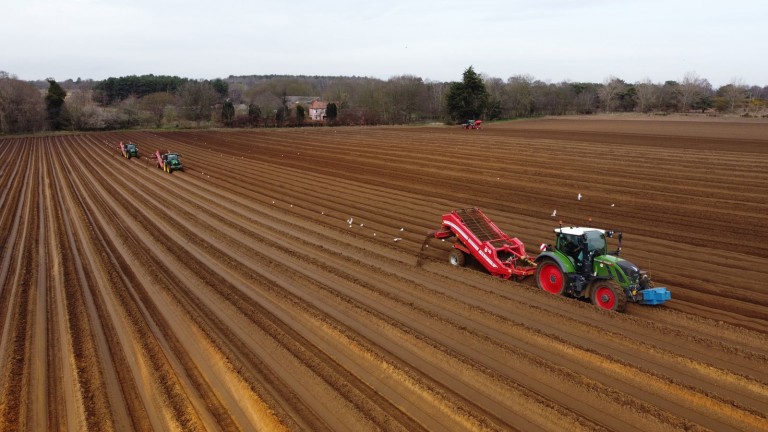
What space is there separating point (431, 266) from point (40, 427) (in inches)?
339

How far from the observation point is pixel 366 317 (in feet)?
31.4

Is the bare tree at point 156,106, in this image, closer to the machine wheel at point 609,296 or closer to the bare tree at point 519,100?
the bare tree at point 519,100

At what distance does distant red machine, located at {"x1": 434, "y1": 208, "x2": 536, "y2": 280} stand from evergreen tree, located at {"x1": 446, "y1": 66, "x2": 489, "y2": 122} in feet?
194

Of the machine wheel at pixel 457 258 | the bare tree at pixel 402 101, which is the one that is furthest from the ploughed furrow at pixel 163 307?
the bare tree at pixel 402 101

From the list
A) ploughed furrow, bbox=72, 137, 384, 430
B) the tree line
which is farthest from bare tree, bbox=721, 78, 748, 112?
ploughed furrow, bbox=72, 137, 384, 430

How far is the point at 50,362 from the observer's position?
8.07 metres

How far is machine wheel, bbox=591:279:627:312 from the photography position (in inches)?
361

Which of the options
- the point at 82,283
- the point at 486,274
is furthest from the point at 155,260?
the point at 486,274

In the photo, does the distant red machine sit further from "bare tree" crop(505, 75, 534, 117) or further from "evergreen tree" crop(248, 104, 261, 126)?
"bare tree" crop(505, 75, 534, 117)

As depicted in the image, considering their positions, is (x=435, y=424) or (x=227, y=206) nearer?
(x=435, y=424)

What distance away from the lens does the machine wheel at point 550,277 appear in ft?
33.6

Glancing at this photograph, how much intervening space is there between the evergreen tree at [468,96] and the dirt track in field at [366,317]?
48.7m

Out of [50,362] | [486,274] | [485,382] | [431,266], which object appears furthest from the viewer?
[431,266]

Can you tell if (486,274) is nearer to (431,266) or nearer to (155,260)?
(431,266)
